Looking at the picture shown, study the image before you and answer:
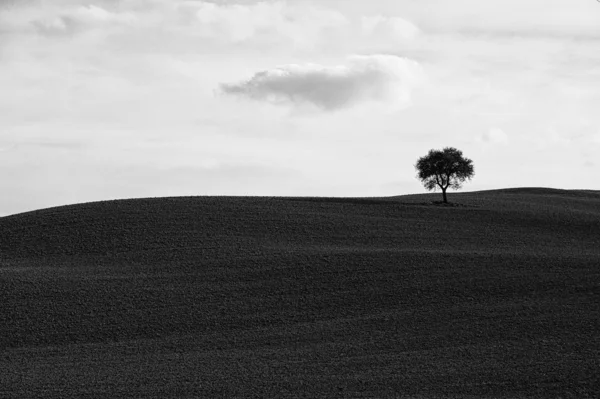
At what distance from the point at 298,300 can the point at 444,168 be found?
97.9ft

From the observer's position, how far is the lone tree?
6544 centimetres

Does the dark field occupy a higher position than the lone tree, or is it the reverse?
the lone tree

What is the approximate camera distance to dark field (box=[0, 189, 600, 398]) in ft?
87.3

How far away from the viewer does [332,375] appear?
26938 millimetres

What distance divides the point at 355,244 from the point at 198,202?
664 inches

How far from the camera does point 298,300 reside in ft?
129

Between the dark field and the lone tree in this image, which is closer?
the dark field

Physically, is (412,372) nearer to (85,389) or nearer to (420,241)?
(85,389)

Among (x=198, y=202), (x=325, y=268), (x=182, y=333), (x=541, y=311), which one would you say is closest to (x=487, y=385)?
(x=541, y=311)

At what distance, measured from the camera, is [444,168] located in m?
65.4

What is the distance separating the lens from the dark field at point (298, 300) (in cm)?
2661

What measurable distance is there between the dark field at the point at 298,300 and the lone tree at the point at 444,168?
351 centimetres

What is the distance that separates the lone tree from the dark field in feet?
11.5

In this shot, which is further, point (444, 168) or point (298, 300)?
point (444, 168)
